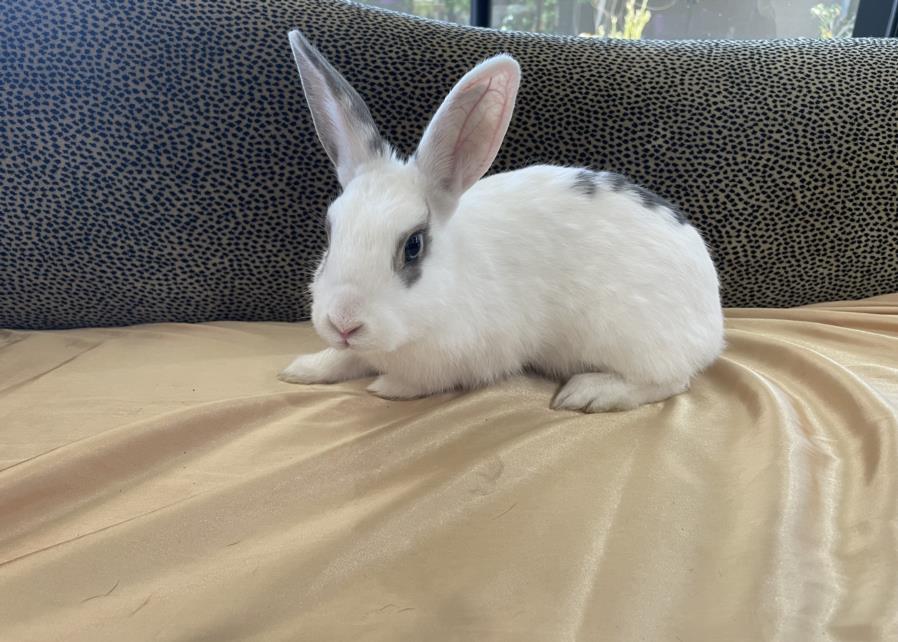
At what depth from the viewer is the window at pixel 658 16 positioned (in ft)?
7.13

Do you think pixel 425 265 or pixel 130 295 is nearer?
pixel 425 265

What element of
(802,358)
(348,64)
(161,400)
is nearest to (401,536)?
(161,400)

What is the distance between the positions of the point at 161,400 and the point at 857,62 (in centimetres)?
152

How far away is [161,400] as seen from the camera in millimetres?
945

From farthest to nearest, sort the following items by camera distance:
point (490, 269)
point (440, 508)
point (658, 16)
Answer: point (658, 16) → point (490, 269) → point (440, 508)

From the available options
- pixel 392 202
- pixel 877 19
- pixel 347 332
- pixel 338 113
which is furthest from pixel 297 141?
pixel 877 19

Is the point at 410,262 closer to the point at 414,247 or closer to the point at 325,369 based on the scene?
the point at 414,247

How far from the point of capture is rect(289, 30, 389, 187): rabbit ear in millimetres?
843

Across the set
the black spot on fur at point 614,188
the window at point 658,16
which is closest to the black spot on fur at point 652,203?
the black spot on fur at point 614,188

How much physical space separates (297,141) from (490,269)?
507 mm

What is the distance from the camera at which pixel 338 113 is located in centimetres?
87

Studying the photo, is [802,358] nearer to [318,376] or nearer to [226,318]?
[318,376]

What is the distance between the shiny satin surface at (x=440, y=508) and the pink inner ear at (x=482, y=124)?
0.34 metres

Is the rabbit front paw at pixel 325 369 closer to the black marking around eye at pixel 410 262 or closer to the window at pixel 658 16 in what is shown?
the black marking around eye at pixel 410 262
